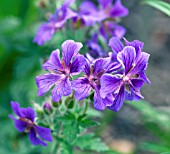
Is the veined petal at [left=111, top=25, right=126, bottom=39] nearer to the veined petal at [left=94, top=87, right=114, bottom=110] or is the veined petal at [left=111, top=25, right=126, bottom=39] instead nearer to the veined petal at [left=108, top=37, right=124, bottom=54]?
the veined petal at [left=108, top=37, right=124, bottom=54]

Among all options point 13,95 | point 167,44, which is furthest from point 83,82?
point 167,44

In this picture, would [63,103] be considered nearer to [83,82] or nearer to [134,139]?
[83,82]

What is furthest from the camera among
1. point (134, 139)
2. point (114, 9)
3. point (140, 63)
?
point (134, 139)

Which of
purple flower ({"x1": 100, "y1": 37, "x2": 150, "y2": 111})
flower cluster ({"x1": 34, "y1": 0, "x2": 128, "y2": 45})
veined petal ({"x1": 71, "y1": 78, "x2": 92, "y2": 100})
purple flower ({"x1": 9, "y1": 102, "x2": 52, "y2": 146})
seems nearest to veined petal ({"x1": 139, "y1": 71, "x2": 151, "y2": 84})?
purple flower ({"x1": 100, "y1": 37, "x2": 150, "y2": 111})

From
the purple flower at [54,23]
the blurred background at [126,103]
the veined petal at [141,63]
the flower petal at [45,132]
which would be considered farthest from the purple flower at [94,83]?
the blurred background at [126,103]

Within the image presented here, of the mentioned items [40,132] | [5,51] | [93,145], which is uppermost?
[40,132]

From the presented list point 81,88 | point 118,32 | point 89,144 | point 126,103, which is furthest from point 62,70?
point 126,103
